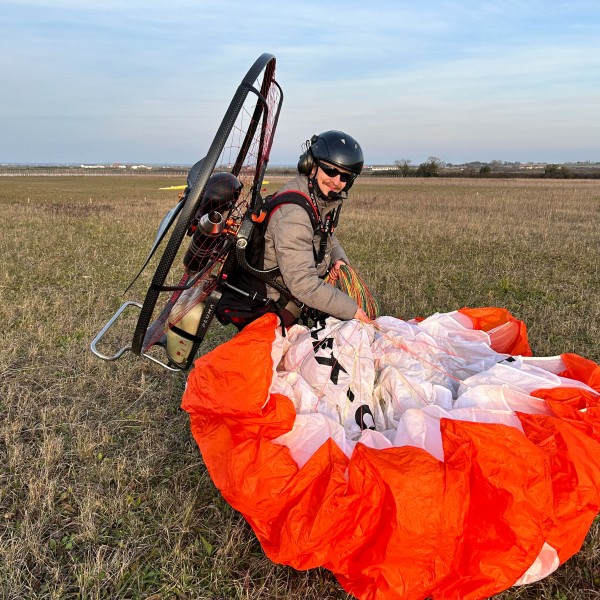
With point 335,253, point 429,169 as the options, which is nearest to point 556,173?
point 429,169

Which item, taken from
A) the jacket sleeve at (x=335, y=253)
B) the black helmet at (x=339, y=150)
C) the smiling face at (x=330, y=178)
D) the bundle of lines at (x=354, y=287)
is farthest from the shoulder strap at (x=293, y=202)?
the jacket sleeve at (x=335, y=253)

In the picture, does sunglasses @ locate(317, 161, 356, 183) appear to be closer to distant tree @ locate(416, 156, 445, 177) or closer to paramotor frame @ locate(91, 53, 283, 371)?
paramotor frame @ locate(91, 53, 283, 371)

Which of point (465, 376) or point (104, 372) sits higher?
point (465, 376)

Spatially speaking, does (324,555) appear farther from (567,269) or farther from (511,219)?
(511,219)

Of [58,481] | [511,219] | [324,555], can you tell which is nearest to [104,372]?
[58,481]

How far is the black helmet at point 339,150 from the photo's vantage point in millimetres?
3094

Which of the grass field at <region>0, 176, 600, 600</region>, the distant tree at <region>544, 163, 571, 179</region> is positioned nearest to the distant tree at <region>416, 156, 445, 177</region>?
the distant tree at <region>544, 163, 571, 179</region>

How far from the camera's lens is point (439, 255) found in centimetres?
988

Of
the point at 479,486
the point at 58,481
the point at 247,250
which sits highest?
the point at 247,250

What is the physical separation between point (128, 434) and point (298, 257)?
A: 1.91 metres

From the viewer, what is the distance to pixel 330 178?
319cm

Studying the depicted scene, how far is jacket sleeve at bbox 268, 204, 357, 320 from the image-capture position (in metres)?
3.01

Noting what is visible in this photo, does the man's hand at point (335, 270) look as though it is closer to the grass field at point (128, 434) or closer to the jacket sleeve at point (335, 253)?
the jacket sleeve at point (335, 253)

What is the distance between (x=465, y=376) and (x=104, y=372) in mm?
3123
